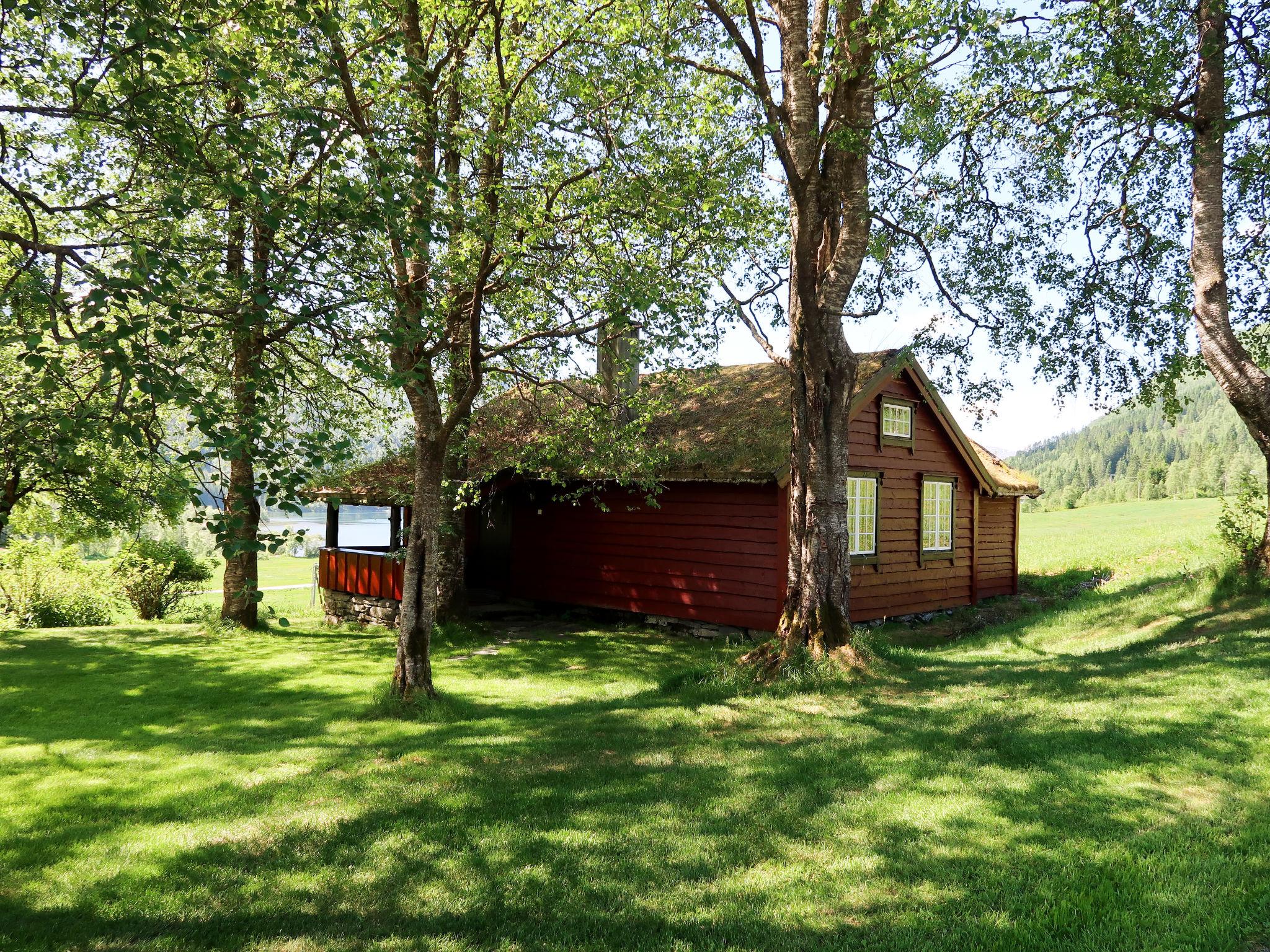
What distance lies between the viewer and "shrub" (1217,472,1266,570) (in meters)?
12.5

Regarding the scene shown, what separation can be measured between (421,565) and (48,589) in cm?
1420

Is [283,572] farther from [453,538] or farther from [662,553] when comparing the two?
Answer: [662,553]

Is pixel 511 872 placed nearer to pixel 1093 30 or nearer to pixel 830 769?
pixel 830 769

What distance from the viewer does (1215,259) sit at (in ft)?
33.6

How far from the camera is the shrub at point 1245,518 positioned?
41.1 ft

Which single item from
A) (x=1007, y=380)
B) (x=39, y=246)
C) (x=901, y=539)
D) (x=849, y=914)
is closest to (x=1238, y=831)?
(x=849, y=914)

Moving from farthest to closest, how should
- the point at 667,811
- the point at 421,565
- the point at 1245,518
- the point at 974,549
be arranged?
the point at 974,549 → the point at 1245,518 → the point at 421,565 → the point at 667,811

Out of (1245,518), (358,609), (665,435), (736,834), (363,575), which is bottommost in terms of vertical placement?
(358,609)

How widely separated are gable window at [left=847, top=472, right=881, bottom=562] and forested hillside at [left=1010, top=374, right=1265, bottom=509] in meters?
47.6

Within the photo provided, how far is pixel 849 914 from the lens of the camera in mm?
4082

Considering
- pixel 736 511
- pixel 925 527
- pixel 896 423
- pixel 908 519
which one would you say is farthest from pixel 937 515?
pixel 736 511

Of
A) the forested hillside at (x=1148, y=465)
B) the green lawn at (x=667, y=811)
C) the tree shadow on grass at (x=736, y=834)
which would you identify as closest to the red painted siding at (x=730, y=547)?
the green lawn at (x=667, y=811)

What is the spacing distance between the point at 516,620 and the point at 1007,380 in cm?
1066

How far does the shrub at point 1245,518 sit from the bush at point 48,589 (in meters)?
22.8
